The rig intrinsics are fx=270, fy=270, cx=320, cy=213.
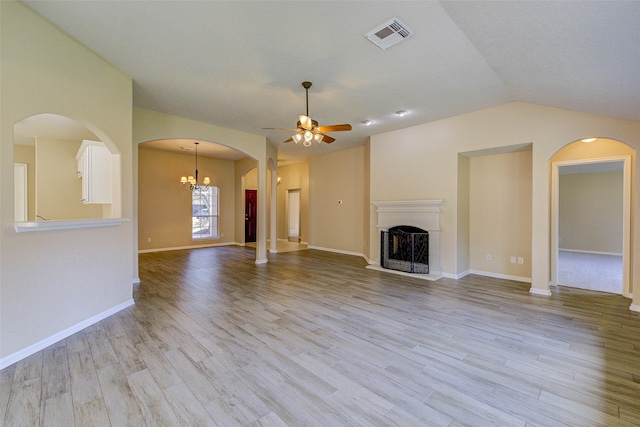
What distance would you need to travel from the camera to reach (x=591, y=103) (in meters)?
3.32

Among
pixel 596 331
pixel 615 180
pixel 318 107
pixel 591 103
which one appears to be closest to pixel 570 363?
pixel 596 331

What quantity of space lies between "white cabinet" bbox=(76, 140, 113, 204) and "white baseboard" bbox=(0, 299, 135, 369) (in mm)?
1396

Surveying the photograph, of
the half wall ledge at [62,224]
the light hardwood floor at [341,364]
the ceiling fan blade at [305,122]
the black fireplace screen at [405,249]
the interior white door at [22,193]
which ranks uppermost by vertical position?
the ceiling fan blade at [305,122]

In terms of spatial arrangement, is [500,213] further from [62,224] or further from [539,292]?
[62,224]

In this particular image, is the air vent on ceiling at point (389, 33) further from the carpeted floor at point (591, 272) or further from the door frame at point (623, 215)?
the carpeted floor at point (591, 272)

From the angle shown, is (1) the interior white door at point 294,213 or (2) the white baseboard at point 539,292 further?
(1) the interior white door at point 294,213

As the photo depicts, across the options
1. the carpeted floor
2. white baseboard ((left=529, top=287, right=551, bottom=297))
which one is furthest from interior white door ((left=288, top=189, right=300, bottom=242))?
white baseboard ((left=529, top=287, right=551, bottom=297))

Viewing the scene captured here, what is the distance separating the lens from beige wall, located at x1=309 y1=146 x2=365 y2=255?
7625 millimetres

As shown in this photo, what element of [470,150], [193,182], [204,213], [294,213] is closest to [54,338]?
[193,182]

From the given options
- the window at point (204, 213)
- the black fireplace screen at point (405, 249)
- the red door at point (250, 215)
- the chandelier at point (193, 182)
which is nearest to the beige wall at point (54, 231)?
the black fireplace screen at point (405, 249)

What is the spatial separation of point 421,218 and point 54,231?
551cm

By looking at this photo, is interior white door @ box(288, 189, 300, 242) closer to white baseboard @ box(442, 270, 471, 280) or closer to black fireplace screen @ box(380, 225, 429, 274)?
black fireplace screen @ box(380, 225, 429, 274)

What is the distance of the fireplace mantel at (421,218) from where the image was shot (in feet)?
17.4

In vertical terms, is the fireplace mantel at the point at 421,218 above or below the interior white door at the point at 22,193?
below
